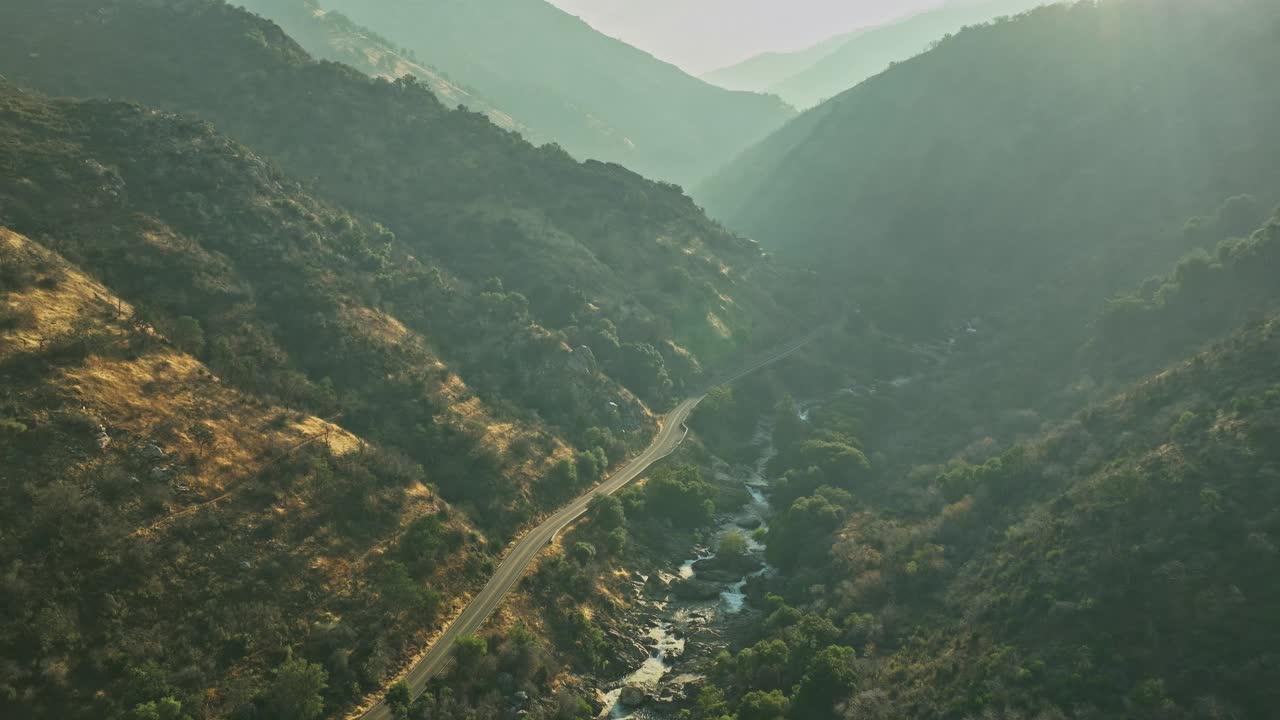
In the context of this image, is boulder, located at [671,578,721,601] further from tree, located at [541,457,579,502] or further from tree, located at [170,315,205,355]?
tree, located at [170,315,205,355]

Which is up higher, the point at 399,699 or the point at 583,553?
the point at 583,553

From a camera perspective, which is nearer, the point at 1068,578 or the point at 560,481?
the point at 1068,578

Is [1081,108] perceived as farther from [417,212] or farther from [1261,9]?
[417,212]

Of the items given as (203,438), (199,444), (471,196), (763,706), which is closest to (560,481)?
(763,706)

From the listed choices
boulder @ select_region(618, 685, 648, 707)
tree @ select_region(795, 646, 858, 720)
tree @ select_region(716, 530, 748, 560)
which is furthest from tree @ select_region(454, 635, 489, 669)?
tree @ select_region(716, 530, 748, 560)

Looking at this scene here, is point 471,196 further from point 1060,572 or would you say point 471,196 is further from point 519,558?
point 1060,572

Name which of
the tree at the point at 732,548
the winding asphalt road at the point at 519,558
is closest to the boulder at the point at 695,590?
the tree at the point at 732,548

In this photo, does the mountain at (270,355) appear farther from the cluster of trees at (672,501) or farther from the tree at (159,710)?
the cluster of trees at (672,501)
